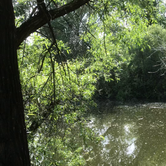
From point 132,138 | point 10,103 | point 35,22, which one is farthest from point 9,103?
point 132,138

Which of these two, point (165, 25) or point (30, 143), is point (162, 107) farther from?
point (30, 143)

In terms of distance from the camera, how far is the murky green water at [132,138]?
616 centimetres

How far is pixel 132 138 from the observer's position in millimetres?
7758

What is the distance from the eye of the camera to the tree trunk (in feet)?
3.72

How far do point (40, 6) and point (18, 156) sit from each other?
1.34 m

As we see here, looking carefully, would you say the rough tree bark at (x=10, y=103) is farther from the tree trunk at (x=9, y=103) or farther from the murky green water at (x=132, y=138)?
the murky green water at (x=132, y=138)

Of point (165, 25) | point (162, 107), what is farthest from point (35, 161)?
point (165, 25)

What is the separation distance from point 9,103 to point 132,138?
7422 millimetres

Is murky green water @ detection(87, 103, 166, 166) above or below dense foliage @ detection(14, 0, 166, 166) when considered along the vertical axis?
below

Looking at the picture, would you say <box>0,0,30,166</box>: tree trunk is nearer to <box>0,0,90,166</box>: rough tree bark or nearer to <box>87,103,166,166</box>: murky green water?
<box>0,0,90,166</box>: rough tree bark

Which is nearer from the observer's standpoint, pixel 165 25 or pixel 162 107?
pixel 162 107

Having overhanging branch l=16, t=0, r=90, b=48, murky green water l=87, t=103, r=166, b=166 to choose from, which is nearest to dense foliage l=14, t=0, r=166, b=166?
overhanging branch l=16, t=0, r=90, b=48

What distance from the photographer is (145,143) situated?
7.16 m

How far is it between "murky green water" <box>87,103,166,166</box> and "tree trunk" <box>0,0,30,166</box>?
4.44 meters
